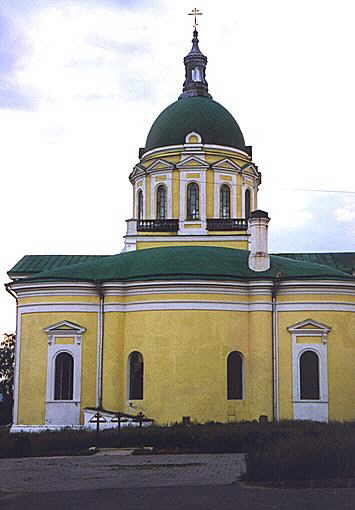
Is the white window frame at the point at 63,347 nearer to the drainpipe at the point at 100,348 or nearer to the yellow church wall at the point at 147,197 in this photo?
the drainpipe at the point at 100,348

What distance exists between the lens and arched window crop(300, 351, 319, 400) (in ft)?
91.9

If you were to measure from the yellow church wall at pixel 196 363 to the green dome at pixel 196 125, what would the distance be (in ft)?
43.4

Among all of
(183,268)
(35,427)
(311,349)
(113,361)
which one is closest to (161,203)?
(183,268)

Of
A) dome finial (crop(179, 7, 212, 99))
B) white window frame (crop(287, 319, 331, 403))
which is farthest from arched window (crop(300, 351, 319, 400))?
dome finial (crop(179, 7, 212, 99))

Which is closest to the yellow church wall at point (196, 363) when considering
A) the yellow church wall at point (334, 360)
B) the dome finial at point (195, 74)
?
the yellow church wall at point (334, 360)

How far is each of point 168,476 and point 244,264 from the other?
1505cm

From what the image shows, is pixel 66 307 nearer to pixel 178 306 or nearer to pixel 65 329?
pixel 65 329

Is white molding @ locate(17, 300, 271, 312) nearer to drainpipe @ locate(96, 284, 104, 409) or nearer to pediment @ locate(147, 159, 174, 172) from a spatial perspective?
drainpipe @ locate(96, 284, 104, 409)

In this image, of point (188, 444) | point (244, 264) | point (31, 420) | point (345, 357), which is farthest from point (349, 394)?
point (31, 420)

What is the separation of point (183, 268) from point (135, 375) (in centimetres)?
437

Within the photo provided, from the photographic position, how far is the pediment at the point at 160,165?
1497 inches

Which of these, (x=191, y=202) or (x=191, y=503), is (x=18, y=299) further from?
(x=191, y=503)

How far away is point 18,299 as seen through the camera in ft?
98.5

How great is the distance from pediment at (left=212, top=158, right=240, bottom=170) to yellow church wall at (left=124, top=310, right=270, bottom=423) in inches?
445
